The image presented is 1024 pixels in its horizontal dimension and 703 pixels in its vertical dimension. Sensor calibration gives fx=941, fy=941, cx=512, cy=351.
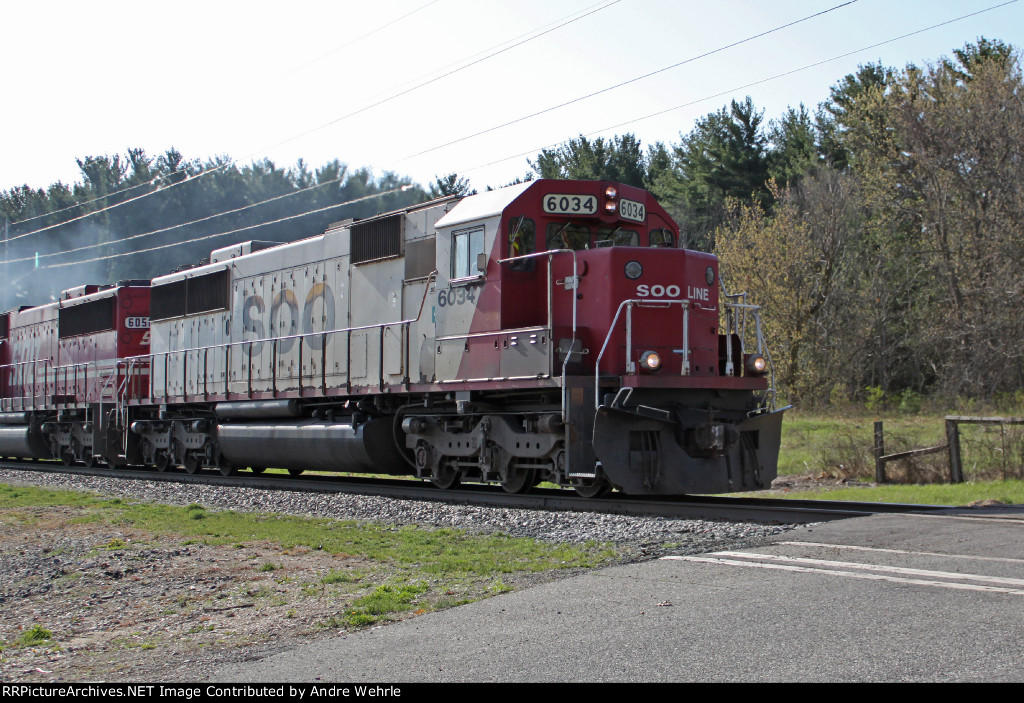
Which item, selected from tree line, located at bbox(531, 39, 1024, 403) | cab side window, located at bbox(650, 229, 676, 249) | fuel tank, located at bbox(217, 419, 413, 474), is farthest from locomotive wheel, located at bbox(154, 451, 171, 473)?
tree line, located at bbox(531, 39, 1024, 403)

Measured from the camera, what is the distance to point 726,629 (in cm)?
454

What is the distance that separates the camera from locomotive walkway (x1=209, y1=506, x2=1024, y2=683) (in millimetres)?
3943

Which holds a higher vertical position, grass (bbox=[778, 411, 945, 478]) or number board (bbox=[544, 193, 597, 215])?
number board (bbox=[544, 193, 597, 215])

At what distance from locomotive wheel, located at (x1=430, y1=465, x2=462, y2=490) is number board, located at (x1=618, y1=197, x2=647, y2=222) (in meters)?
3.93

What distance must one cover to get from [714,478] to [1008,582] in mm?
4756

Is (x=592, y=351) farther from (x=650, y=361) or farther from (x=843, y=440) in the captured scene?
(x=843, y=440)

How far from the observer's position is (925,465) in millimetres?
15086

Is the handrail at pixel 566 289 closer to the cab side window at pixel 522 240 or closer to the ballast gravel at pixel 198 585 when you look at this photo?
the cab side window at pixel 522 240

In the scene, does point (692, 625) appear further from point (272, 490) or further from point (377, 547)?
point (272, 490)

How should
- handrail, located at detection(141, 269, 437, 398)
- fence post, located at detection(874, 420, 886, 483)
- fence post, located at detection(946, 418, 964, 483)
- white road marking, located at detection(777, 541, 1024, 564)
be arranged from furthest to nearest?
fence post, located at detection(874, 420, 886, 483)
fence post, located at detection(946, 418, 964, 483)
handrail, located at detection(141, 269, 437, 398)
white road marking, located at detection(777, 541, 1024, 564)

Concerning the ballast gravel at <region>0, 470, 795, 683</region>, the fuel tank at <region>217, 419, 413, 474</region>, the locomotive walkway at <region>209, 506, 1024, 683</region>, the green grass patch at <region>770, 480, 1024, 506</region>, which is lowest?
the green grass patch at <region>770, 480, 1024, 506</region>

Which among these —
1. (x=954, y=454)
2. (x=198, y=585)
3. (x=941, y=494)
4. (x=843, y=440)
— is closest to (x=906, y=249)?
(x=843, y=440)

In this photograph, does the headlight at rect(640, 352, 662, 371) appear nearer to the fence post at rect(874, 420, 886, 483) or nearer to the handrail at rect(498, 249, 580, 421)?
the handrail at rect(498, 249, 580, 421)
